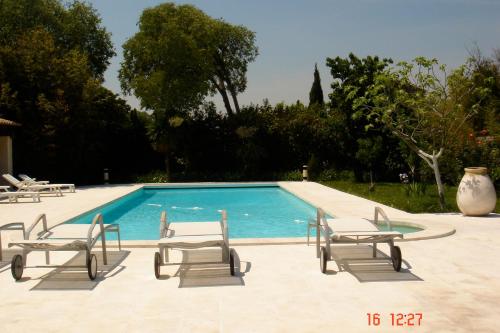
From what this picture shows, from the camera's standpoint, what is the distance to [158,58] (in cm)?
2538

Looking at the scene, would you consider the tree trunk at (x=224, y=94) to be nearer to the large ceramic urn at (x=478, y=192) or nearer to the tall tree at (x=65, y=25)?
the tall tree at (x=65, y=25)

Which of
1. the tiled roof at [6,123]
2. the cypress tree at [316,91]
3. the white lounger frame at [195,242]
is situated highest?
the cypress tree at [316,91]

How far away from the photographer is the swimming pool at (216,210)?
11.2 metres

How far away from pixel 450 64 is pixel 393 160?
972 centimetres

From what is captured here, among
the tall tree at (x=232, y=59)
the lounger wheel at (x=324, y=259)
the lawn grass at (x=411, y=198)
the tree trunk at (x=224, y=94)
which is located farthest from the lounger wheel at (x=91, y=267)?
the tree trunk at (x=224, y=94)

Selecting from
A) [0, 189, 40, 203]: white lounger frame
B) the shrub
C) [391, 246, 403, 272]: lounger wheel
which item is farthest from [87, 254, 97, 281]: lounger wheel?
the shrub

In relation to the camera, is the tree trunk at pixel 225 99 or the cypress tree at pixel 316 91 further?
the cypress tree at pixel 316 91

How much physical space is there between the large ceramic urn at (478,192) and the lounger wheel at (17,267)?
8362 millimetres

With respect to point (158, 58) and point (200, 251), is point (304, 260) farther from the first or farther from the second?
point (158, 58)

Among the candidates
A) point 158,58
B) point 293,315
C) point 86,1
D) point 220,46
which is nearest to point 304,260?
point 293,315

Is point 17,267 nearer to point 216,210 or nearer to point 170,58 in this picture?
point 216,210

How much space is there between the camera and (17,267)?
226 inches

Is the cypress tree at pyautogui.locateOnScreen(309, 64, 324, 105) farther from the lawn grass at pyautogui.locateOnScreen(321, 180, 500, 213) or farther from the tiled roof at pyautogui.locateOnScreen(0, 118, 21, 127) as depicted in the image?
the tiled roof at pyautogui.locateOnScreen(0, 118, 21, 127)

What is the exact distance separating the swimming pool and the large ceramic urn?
3.33m
